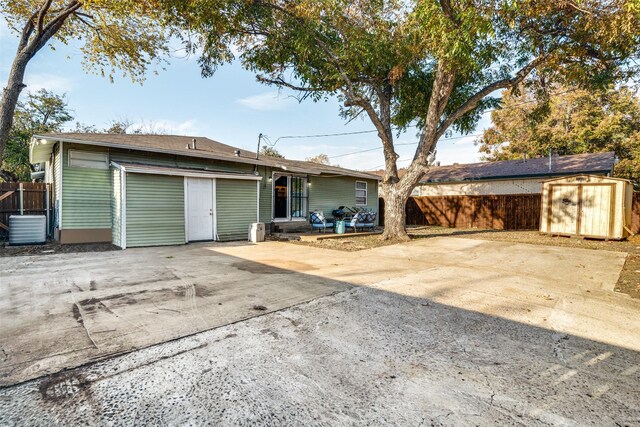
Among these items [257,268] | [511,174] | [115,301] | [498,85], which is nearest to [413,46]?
[498,85]

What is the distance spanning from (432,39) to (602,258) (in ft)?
22.0

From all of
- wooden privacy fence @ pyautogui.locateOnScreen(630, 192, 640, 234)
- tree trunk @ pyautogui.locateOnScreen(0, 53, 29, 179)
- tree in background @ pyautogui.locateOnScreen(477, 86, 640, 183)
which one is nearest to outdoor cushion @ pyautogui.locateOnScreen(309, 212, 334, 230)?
tree trunk @ pyautogui.locateOnScreen(0, 53, 29, 179)

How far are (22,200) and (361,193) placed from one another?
1385 cm

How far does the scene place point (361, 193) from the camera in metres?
16.8

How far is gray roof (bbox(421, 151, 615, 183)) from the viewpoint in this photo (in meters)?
15.0

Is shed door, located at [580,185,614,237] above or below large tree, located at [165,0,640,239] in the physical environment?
below

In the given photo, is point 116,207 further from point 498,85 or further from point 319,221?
point 498,85

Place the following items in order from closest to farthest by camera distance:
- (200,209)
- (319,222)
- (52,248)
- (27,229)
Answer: (52,248) < (27,229) < (200,209) < (319,222)

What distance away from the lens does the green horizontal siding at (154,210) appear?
854 centimetres

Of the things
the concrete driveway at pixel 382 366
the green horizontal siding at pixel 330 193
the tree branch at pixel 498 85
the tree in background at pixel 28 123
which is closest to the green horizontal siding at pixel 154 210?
the concrete driveway at pixel 382 366

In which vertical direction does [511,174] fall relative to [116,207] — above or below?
above

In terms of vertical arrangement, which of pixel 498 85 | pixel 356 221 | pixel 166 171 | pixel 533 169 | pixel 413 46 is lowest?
pixel 356 221

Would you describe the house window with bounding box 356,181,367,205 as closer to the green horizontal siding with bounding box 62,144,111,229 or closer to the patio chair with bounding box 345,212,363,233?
the patio chair with bounding box 345,212,363,233

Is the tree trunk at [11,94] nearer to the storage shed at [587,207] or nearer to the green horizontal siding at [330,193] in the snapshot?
the green horizontal siding at [330,193]
